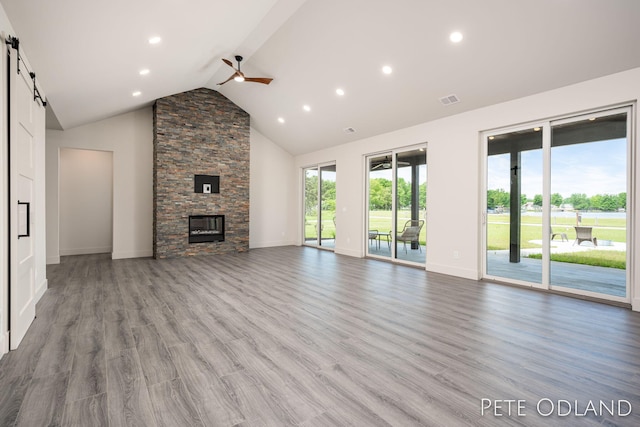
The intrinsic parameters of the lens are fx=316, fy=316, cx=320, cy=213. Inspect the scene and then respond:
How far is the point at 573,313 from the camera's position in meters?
3.54

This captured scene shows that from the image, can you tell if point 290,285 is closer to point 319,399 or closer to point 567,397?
point 319,399

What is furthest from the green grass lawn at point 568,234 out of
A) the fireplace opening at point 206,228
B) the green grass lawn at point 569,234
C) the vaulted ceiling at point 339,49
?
the fireplace opening at point 206,228

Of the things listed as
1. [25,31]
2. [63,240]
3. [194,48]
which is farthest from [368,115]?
[63,240]

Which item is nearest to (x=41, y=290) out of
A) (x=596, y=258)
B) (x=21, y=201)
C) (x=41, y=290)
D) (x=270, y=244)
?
(x=41, y=290)

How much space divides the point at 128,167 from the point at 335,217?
5.16m

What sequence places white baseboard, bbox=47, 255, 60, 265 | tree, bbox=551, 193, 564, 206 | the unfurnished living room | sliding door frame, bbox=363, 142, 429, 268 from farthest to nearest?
white baseboard, bbox=47, 255, 60, 265, sliding door frame, bbox=363, 142, 429, 268, tree, bbox=551, 193, 564, 206, the unfurnished living room

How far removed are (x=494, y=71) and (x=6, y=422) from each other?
5.73m

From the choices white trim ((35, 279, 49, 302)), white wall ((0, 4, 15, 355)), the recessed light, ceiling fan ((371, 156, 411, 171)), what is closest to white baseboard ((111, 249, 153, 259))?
white trim ((35, 279, 49, 302))

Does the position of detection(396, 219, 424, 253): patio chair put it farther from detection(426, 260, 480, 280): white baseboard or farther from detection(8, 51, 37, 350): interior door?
detection(8, 51, 37, 350): interior door

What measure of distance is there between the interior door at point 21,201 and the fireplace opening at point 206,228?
415 centimetres

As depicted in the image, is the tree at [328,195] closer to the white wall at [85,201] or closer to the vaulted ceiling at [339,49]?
the vaulted ceiling at [339,49]

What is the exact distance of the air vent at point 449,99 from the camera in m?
5.05

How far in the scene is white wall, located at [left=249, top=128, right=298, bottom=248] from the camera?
30.1ft

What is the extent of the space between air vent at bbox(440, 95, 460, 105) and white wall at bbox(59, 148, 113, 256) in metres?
8.06
